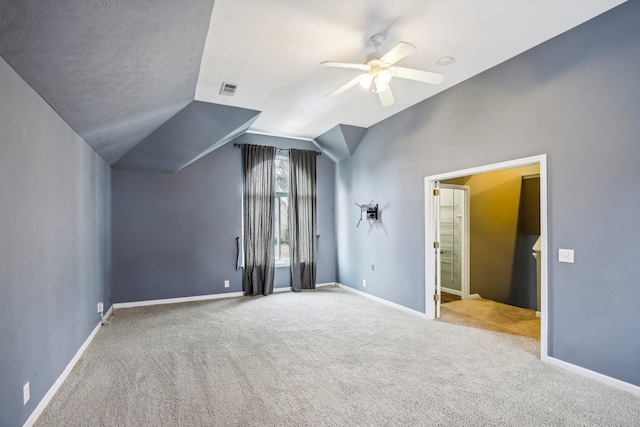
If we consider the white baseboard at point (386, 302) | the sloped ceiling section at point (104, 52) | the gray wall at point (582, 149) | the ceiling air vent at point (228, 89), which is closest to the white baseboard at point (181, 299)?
the white baseboard at point (386, 302)

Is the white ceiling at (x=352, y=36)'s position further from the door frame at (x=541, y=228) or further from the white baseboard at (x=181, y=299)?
the white baseboard at (x=181, y=299)

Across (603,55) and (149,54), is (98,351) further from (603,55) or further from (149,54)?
(603,55)

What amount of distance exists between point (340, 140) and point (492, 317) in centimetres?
370

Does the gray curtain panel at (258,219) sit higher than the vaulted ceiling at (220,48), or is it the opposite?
the vaulted ceiling at (220,48)

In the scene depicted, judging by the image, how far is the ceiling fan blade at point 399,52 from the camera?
94.3 inches

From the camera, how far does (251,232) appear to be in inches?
234

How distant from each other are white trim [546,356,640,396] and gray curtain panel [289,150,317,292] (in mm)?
4142

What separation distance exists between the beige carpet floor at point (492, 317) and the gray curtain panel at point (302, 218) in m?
2.58

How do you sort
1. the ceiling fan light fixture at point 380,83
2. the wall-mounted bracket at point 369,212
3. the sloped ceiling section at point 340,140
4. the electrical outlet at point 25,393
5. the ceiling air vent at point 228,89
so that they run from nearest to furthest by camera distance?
the electrical outlet at point 25,393, the ceiling fan light fixture at point 380,83, the ceiling air vent at point 228,89, the wall-mounted bracket at point 369,212, the sloped ceiling section at point 340,140

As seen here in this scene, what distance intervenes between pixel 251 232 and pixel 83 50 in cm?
412

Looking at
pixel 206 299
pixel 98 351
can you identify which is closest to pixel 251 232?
pixel 206 299

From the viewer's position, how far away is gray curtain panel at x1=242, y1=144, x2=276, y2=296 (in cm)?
591

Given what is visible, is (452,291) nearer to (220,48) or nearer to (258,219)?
(258,219)

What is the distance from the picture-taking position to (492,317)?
179 inches
